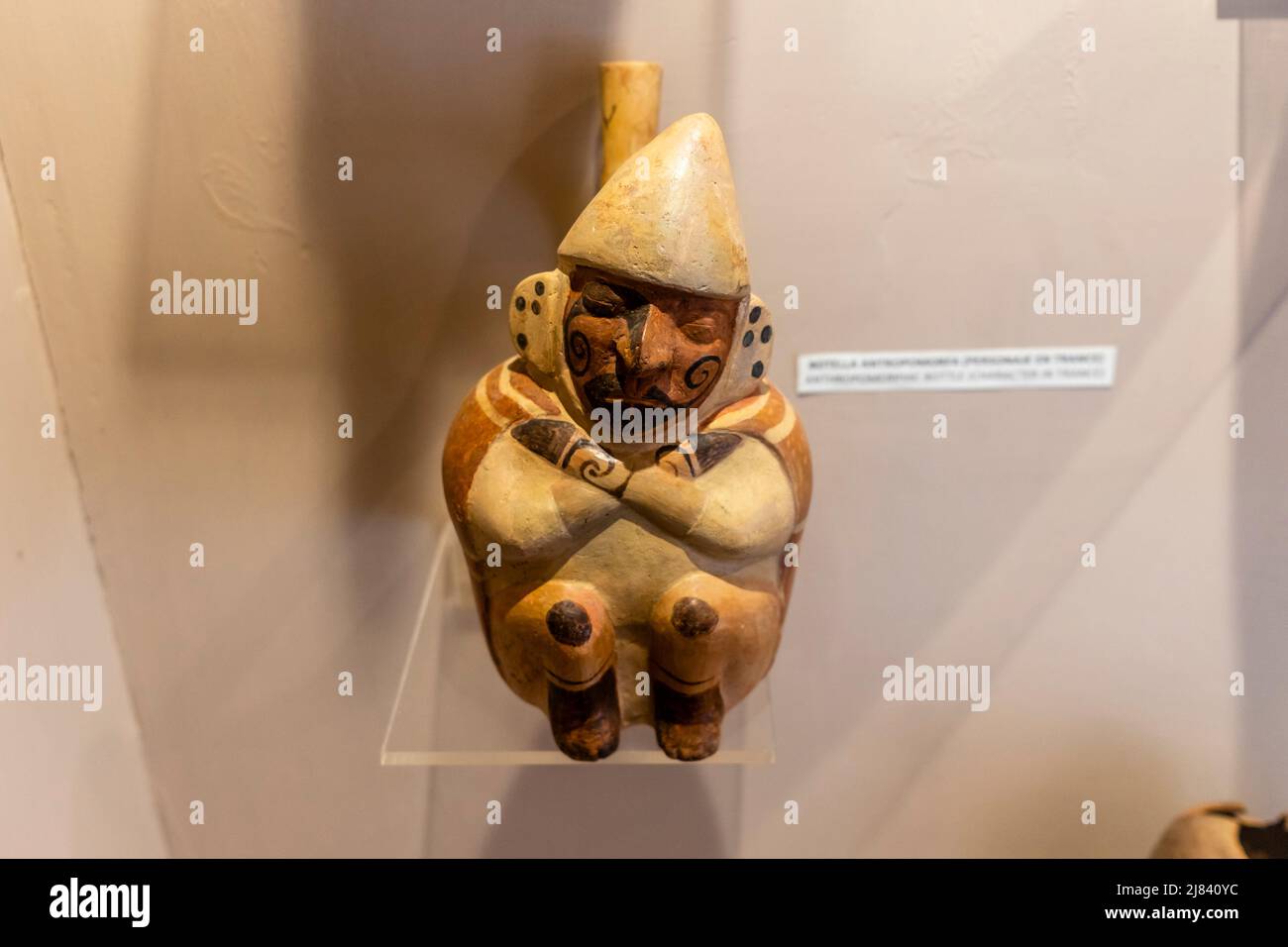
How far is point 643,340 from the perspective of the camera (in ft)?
4.21

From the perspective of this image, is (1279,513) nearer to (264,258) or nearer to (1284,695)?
(1284,695)

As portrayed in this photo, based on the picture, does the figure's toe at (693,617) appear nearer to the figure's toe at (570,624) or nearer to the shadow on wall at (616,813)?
the figure's toe at (570,624)

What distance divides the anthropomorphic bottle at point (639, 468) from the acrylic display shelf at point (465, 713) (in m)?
0.21

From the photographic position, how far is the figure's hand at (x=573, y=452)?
52.7 inches

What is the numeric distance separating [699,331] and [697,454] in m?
0.16

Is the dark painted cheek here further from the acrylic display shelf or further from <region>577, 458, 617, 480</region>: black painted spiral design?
the acrylic display shelf

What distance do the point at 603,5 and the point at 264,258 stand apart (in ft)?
2.28

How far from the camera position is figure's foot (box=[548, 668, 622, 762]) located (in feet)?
4.62

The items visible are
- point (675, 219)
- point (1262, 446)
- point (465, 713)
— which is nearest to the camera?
point (675, 219)

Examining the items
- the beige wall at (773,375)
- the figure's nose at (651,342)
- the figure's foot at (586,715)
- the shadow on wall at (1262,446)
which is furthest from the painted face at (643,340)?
the shadow on wall at (1262,446)

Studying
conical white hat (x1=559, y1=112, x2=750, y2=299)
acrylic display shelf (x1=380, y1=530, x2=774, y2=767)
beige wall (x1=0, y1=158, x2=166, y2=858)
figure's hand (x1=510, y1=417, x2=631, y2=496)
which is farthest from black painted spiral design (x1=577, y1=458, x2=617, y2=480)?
beige wall (x1=0, y1=158, x2=166, y2=858)

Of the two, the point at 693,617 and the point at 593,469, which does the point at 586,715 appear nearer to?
the point at 693,617

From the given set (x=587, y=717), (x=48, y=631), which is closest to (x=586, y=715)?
(x=587, y=717)
